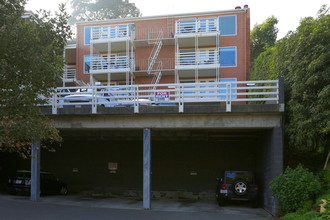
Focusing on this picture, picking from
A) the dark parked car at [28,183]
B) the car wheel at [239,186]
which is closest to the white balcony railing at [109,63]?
the dark parked car at [28,183]

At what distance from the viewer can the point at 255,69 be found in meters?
27.1

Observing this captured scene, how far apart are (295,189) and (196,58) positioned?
56.6ft

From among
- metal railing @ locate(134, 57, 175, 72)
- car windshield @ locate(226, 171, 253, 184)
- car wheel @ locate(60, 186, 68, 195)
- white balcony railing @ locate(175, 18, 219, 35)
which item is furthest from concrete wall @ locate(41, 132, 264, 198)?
white balcony railing @ locate(175, 18, 219, 35)

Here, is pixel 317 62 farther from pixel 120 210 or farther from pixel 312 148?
pixel 120 210

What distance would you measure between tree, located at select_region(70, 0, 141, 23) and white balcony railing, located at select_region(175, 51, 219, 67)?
26.4 m

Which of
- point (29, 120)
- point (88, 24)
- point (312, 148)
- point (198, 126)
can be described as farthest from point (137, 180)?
point (88, 24)

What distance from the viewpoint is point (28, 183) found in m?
17.5

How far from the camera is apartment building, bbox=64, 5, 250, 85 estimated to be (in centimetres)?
2745

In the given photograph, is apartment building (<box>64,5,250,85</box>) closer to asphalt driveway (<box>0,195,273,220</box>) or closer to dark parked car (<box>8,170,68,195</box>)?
dark parked car (<box>8,170,68,195</box>)

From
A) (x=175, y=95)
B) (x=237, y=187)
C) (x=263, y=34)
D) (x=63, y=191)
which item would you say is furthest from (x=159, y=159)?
(x=263, y=34)

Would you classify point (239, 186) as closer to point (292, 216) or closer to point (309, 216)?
point (292, 216)

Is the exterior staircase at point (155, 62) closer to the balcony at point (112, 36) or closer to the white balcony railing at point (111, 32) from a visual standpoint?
the balcony at point (112, 36)

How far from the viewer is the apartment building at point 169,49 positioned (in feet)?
90.1

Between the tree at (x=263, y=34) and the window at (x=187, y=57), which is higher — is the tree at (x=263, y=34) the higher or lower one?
the higher one
